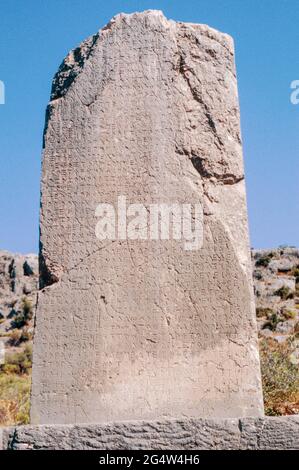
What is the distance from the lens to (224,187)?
3.98 m

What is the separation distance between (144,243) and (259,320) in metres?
18.0

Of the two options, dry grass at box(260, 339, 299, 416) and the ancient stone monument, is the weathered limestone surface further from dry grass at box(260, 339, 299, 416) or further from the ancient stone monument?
dry grass at box(260, 339, 299, 416)

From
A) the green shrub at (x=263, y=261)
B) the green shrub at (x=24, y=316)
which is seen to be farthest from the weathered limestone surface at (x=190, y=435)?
the green shrub at (x=263, y=261)

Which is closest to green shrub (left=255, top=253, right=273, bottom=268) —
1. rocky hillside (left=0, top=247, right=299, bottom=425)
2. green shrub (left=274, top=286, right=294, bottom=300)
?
rocky hillside (left=0, top=247, right=299, bottom=425)

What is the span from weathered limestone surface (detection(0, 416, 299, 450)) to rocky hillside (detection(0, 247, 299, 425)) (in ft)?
11.3

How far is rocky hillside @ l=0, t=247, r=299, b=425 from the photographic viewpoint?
694 cm

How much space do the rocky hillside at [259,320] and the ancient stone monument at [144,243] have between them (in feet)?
10.8

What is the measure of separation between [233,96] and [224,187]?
0.58 m

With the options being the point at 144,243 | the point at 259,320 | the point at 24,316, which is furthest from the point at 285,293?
the point at 144,243

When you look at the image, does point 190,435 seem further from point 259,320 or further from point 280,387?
point 259,320

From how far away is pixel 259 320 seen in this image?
2136 centimetres

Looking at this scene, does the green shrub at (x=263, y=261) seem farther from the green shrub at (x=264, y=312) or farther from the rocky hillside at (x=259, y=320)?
the green shrub at (x=264, y=312)
